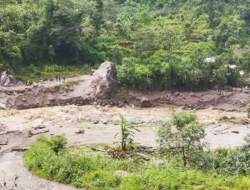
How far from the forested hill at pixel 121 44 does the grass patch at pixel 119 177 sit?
23578 mm

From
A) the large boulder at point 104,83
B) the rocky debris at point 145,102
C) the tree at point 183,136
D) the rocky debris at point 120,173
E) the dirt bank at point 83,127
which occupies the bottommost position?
the rocky debris at point 145,102

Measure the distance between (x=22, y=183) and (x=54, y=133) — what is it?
37.5 ft

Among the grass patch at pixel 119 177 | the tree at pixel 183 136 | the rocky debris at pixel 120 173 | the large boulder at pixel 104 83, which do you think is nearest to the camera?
the grass patch at pixel 119 177

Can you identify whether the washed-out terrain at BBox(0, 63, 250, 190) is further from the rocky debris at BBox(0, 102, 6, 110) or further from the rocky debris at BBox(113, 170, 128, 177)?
the rocky debris at BBox(113, 170, 128, 177)

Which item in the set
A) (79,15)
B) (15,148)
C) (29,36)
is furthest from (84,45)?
(15,148)

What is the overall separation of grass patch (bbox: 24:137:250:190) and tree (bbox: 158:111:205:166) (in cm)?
95

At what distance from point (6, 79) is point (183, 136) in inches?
1051

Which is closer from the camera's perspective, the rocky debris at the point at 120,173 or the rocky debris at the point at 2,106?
the rocky debris at the point at 120,173

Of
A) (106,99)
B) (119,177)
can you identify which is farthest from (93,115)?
(119,177)

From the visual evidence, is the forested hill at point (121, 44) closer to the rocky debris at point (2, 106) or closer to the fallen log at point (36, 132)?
the rocky debris at point (2, 106)

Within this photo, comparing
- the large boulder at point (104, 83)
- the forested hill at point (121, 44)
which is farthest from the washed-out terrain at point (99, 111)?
the forested hill at point (121, 44)

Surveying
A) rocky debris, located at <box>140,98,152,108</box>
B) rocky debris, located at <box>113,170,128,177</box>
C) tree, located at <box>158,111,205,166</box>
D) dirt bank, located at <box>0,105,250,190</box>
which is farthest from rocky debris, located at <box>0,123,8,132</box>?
rocky debris, located at <box>113,170,128,177</box>

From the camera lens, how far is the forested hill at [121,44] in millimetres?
44125

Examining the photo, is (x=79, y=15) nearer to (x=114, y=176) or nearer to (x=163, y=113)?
(x=163, y=113)
